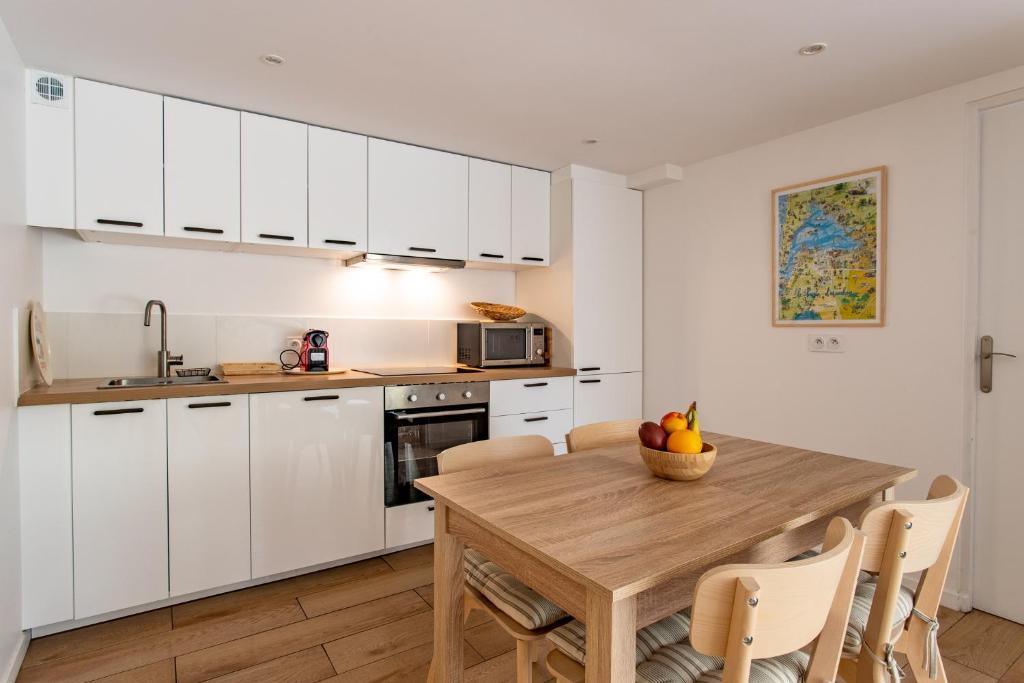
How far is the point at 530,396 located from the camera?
3.54 metres

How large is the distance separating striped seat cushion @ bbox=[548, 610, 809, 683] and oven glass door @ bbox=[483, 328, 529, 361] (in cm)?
228

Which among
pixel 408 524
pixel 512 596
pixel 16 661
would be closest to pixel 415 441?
pixel 408 524

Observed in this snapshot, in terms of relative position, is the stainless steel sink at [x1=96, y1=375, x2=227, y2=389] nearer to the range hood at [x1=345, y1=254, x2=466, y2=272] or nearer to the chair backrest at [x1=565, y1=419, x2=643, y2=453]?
the range hood at [x1=345, y1=254, x2=466, y2=272]

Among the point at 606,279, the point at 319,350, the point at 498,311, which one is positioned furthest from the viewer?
the point at 606,279

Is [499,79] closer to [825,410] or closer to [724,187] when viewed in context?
[724,187]

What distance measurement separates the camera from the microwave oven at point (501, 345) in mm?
3619

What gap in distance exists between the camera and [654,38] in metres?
2.21

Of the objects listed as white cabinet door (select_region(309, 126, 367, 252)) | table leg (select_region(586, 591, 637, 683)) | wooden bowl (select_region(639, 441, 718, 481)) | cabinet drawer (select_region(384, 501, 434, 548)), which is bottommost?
cabinet drawer (select_region(384, 501, 434, 548))

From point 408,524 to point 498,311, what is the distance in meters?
1.43

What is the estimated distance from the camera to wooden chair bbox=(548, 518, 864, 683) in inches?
38.9

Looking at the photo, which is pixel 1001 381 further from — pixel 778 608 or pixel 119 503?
pixel 119 503

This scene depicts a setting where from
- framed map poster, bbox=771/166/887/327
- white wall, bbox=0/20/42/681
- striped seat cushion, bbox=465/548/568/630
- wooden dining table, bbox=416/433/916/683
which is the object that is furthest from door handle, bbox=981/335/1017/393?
white wall, bbox=0/20/42/681

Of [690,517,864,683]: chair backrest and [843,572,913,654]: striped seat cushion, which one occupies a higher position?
[690,517,864,683]: chair backrest

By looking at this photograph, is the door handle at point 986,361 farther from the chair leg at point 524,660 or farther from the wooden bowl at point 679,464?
the chair leg at point 524,660
